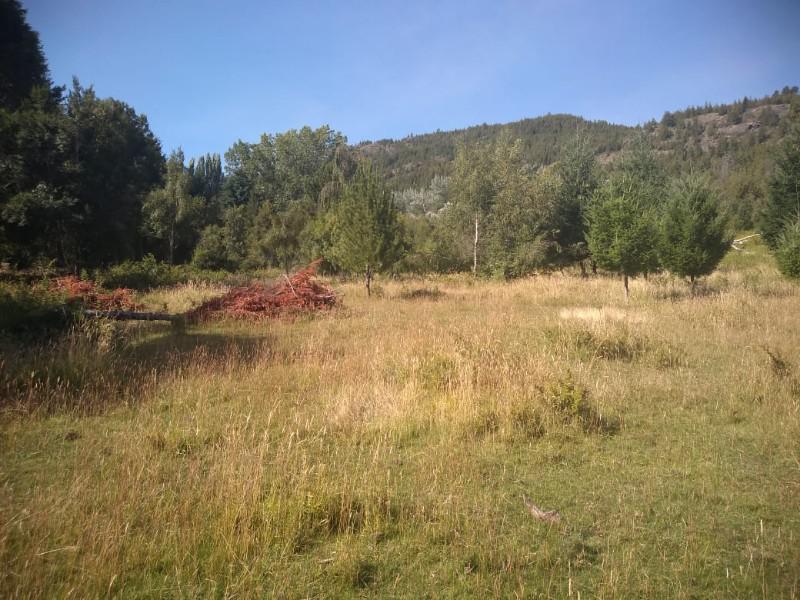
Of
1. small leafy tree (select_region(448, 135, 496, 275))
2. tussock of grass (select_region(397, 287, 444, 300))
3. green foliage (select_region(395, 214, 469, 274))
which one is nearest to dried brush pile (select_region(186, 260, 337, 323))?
tussock of grass (select_region(397, 287, 444, 300))

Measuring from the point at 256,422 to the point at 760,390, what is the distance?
280 inches

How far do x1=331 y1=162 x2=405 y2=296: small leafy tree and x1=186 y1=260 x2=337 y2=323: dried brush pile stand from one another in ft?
11.3

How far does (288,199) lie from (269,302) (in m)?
44.4

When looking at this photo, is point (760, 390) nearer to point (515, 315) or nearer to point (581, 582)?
point (581, 582)

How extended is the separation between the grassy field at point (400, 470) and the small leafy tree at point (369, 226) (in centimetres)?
947

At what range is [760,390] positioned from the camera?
6.35 metres

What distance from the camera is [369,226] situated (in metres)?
17.9

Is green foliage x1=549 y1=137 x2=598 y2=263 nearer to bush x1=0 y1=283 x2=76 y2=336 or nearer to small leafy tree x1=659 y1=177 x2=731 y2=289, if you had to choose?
small leafy tree x1=659 y1=177 x2=731 y2=289

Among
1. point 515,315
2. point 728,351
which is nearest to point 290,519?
point 728,351

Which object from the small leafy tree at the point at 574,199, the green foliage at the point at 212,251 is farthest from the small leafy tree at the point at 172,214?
the small leafy tree at the point at 574,199

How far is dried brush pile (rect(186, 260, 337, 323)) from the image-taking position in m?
12.8

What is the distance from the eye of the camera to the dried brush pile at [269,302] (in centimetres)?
1281

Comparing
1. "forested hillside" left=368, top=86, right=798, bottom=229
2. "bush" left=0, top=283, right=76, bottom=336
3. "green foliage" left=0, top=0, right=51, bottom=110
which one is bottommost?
"bush" left=0, top=283, right=76, bottom=336

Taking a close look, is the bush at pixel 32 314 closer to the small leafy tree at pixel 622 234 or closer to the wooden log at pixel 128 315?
the wooden log at pixel 128 315
